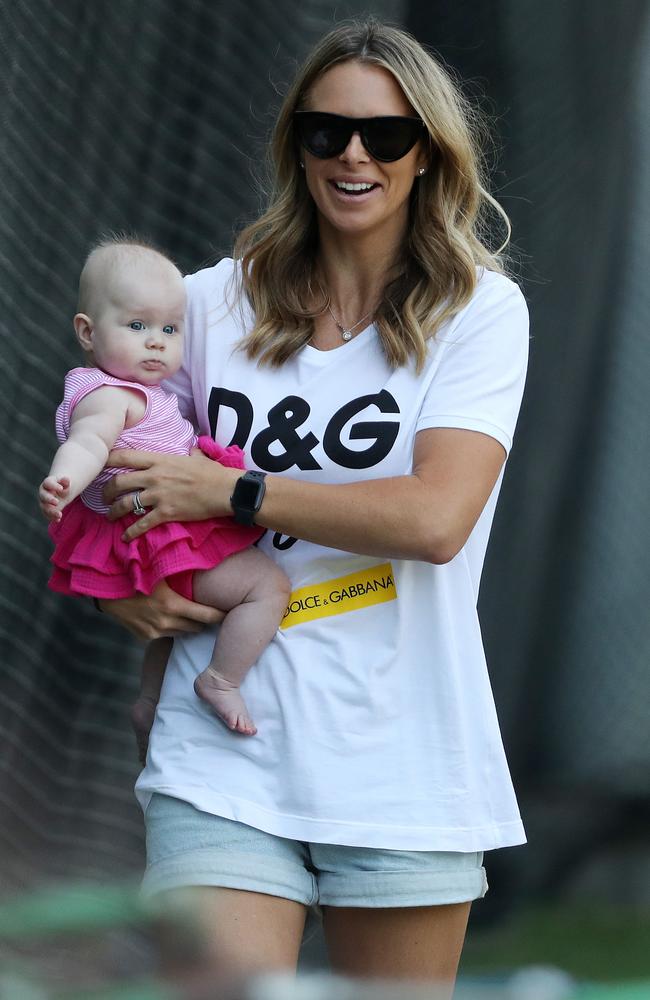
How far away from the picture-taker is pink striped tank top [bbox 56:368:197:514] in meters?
2.07

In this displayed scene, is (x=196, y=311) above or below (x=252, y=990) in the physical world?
above

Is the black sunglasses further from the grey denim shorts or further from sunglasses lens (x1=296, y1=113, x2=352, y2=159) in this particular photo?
the grey denim shorts

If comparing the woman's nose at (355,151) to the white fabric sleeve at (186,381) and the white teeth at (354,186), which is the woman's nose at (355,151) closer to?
the white teeth at (354,186)

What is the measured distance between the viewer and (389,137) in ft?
6.83

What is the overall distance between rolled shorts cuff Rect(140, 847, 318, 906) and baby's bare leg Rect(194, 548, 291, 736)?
0.57ft

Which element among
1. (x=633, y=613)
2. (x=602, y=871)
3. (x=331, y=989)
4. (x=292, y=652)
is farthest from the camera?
(x=602, y=871)

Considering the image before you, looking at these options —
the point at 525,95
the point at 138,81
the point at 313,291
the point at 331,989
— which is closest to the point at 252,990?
the point at 331,989

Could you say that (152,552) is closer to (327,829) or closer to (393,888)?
(327,829)

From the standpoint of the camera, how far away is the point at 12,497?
11.3 feet

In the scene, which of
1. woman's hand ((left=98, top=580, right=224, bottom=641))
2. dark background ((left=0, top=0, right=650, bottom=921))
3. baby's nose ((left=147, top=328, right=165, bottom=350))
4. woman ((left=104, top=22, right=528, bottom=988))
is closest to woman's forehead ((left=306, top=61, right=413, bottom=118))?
woman ((left=104, top=22, right=528, bottom=988))

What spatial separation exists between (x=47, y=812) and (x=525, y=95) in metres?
2.27

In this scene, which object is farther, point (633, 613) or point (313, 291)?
point (633, 613)

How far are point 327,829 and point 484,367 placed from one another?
2.27ft

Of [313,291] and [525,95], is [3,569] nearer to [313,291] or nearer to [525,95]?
[313,291]
